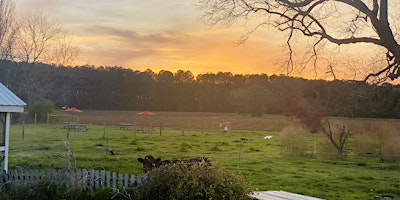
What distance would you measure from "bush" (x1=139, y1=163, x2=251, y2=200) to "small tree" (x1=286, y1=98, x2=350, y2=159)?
1735cm

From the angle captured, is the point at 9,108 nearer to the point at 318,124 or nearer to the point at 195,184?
the point at 195,184

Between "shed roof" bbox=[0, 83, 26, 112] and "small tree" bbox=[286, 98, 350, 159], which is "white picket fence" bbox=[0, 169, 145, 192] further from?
"small tree" bbox=[286, 98, 350, 159]

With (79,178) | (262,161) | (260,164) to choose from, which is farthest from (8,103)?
(262,161)

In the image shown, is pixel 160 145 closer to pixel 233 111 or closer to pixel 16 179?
pixel 16 179

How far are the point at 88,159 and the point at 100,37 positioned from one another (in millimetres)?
10765

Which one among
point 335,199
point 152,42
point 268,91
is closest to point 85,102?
point 268,91

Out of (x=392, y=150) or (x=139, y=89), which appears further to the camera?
(x=139, y=89)

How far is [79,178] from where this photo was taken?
1029cm

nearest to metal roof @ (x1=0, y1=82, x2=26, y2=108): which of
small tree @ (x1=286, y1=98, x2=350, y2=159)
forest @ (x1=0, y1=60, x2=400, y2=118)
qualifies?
small tree @ (x1=286, y1=98, x2=350, y2=159)

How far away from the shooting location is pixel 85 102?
62.2 m

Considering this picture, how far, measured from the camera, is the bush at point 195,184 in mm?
8180

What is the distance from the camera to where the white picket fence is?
10.2 metres

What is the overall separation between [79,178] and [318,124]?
71.2 ft

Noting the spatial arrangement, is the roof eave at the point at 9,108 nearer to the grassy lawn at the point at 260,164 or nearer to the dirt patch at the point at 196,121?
the grassy lawn at the point at 260,164
